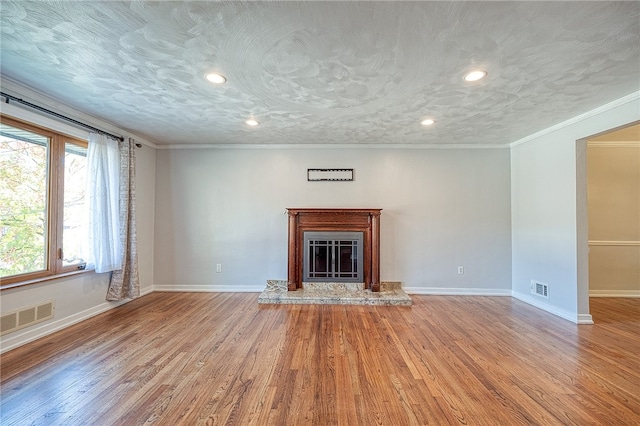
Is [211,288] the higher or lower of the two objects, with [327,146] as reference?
lower

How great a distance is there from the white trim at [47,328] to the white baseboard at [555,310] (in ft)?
18.7

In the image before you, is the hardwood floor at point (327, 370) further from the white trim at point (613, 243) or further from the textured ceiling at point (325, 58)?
the textured ceiling at point (325, 58)

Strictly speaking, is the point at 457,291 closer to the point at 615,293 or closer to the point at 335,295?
the point at 335,295

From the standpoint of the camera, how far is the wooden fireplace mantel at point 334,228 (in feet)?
13.0

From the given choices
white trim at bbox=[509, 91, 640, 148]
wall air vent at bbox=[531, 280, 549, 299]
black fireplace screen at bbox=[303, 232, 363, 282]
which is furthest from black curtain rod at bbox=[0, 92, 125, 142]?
wall air vent at bbox=[531, 280, 549, 299]

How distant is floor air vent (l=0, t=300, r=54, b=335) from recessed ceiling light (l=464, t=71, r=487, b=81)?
448 centimetres

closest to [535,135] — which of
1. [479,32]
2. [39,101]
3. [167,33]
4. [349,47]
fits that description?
[479,32]

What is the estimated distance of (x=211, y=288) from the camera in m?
4.23

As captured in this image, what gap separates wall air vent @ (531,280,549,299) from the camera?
344 centimetres

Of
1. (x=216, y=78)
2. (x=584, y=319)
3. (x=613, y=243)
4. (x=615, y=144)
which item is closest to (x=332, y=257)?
(x=216, y=78)

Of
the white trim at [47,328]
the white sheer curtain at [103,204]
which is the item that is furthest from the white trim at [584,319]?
the white trim at [47,328]

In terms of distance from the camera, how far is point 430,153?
421cm

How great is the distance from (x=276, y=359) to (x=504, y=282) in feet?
12.5

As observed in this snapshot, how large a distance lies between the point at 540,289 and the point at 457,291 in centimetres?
103
